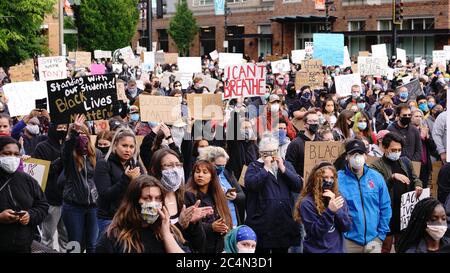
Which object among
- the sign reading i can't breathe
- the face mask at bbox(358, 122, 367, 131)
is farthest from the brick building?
the sign reading i can't breathe

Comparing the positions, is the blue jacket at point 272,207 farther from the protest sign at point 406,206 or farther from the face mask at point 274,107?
the face mask at point 274,107

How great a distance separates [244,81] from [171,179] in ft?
24.6

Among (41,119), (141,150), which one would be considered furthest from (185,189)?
(41,119)

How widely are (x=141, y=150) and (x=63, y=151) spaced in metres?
1.76

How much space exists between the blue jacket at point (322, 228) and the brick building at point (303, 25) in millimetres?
41270

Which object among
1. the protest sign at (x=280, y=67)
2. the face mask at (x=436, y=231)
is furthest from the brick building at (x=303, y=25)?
the face mask at (x=436, y=231)

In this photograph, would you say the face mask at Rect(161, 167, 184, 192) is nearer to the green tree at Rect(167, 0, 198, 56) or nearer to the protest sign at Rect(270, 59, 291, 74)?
the protest sign at Rect(270, 59, 291, 74)

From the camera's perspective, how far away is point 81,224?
326 inches

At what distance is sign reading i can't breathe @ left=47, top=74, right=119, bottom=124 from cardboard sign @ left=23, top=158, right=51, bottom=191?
2.69 feet

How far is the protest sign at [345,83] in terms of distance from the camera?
1669 cm

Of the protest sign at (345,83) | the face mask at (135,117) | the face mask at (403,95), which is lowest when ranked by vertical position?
the face mask at (135,117)

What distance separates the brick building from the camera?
48312 millimetres

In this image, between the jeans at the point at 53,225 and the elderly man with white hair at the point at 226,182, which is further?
the jeans at the point at 53,225

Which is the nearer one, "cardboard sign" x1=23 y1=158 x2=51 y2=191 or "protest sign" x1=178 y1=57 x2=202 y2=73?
"cardboard sign" x1=23 y1=158 x2=51 y2=191
